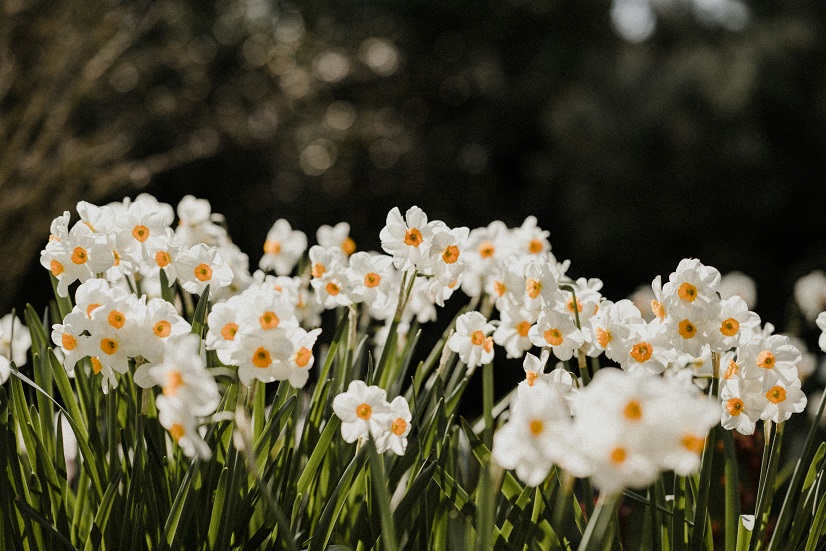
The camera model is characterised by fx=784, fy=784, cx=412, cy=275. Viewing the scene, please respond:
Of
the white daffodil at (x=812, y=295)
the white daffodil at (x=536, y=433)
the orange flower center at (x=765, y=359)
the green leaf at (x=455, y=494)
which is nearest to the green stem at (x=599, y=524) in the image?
the white daffodil at (x=536, y=433)

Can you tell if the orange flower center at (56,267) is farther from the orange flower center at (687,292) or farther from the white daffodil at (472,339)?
the orange flower center at (687,292)

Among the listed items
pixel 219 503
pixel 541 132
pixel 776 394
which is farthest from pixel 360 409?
pixel 541 132

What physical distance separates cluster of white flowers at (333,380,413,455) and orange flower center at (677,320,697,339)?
1.20 feet

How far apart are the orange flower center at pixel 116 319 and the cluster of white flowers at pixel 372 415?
27 centimetres

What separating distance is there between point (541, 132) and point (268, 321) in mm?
7927

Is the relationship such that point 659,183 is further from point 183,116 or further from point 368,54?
point 183,116

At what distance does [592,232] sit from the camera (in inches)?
293

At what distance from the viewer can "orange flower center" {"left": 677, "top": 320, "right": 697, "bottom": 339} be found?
39.4 inches

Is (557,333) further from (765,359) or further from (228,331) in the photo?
(228,331)

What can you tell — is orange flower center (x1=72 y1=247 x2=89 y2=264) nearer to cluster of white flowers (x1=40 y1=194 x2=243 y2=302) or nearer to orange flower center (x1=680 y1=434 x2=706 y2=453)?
cluster of white flowers (x1=40 y1=194 x2=243 y2=302)

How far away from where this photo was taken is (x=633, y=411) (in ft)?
1.91

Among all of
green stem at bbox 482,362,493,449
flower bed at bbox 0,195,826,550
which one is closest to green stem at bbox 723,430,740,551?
flower bed at bbox 0,195,826,550

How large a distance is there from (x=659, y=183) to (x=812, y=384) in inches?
214

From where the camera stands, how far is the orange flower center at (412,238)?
1152 mm
